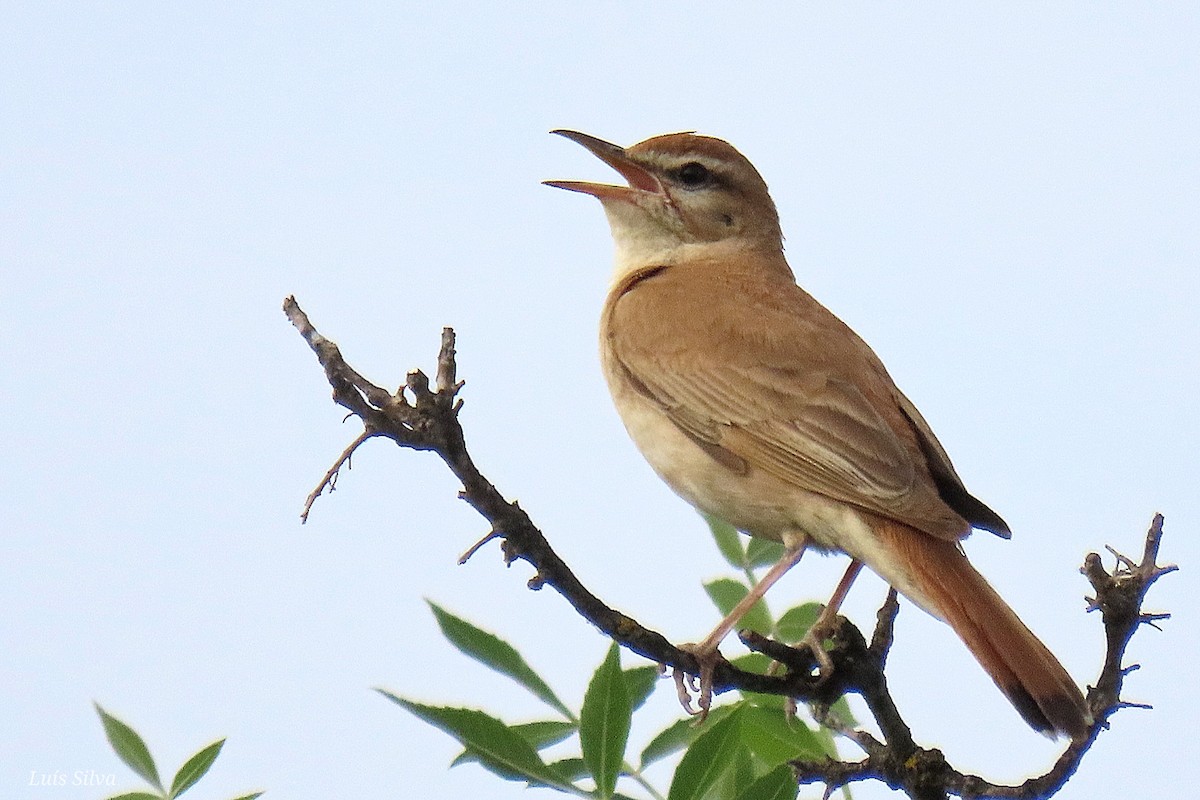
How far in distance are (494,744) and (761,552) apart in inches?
75.4

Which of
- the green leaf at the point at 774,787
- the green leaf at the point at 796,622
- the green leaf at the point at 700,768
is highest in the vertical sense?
the green leaf at the point at 796,622

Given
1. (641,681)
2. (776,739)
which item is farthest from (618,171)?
(641,681)

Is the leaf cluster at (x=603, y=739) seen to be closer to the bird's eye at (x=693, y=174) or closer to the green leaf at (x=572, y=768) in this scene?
the green leaf at (x=572, y=768)

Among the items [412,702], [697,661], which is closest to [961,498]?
[697,661]

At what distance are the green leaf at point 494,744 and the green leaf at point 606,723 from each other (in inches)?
2.7

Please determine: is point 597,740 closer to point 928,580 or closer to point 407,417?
point 407,417

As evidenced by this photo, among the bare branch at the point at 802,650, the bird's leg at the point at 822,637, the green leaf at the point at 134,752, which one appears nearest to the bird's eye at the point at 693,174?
the bird's leg at the point at 822,637

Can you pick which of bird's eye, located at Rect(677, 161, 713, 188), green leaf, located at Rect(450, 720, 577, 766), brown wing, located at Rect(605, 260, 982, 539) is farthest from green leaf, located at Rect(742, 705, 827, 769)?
bird's eye, located at Rect(677, 161, 713, 188)

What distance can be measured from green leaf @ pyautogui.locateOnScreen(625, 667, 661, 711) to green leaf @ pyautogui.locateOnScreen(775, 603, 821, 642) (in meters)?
1.03

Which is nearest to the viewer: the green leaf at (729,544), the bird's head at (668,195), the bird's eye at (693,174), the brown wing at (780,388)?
the green leaf at (729,544)

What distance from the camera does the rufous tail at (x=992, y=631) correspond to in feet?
11.6

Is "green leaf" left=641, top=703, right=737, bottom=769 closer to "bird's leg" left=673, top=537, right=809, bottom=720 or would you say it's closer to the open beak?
"bird's leg" left=673, top=537, right=809, bottom=720

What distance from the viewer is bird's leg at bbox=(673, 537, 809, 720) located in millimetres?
3725

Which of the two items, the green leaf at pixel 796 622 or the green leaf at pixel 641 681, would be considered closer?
the green leaf at pixel 641 681
